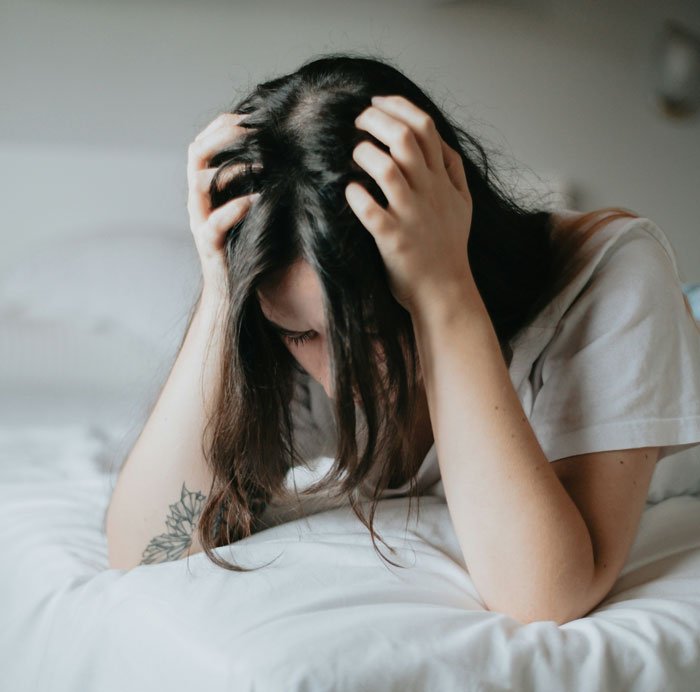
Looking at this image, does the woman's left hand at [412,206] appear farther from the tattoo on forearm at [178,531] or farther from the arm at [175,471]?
the tattoo on forearm at [178,531]

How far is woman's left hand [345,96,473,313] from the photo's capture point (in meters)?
0.58

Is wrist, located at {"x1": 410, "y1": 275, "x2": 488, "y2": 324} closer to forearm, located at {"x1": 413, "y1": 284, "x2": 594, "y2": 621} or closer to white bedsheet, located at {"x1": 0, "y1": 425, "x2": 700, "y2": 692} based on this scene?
forearm, located at {"x1": 413, "y1": 284, "x2": 594, "y2": 621}

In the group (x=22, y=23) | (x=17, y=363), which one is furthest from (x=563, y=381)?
(x=22, y=23)

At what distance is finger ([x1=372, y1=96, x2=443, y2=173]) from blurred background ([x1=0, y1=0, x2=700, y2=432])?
1.94 ft

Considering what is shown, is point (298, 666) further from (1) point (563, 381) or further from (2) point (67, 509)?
(2) point (67, 509)

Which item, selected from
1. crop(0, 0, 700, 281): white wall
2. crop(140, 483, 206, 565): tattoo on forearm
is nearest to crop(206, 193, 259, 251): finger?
crop(140, 483, 206, 565): tattoo on forearm

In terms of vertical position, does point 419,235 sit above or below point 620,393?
above

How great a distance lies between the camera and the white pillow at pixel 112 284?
4.56ft

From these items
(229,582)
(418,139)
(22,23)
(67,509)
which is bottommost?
(67,509)

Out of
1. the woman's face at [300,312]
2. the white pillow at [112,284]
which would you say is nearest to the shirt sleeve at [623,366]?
the woman's face at [300,312]

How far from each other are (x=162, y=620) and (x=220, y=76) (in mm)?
1430

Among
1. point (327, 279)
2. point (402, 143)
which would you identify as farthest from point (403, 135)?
point (327, 279)

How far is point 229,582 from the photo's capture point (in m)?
0.62

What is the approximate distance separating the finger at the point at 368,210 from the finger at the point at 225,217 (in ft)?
0.33
